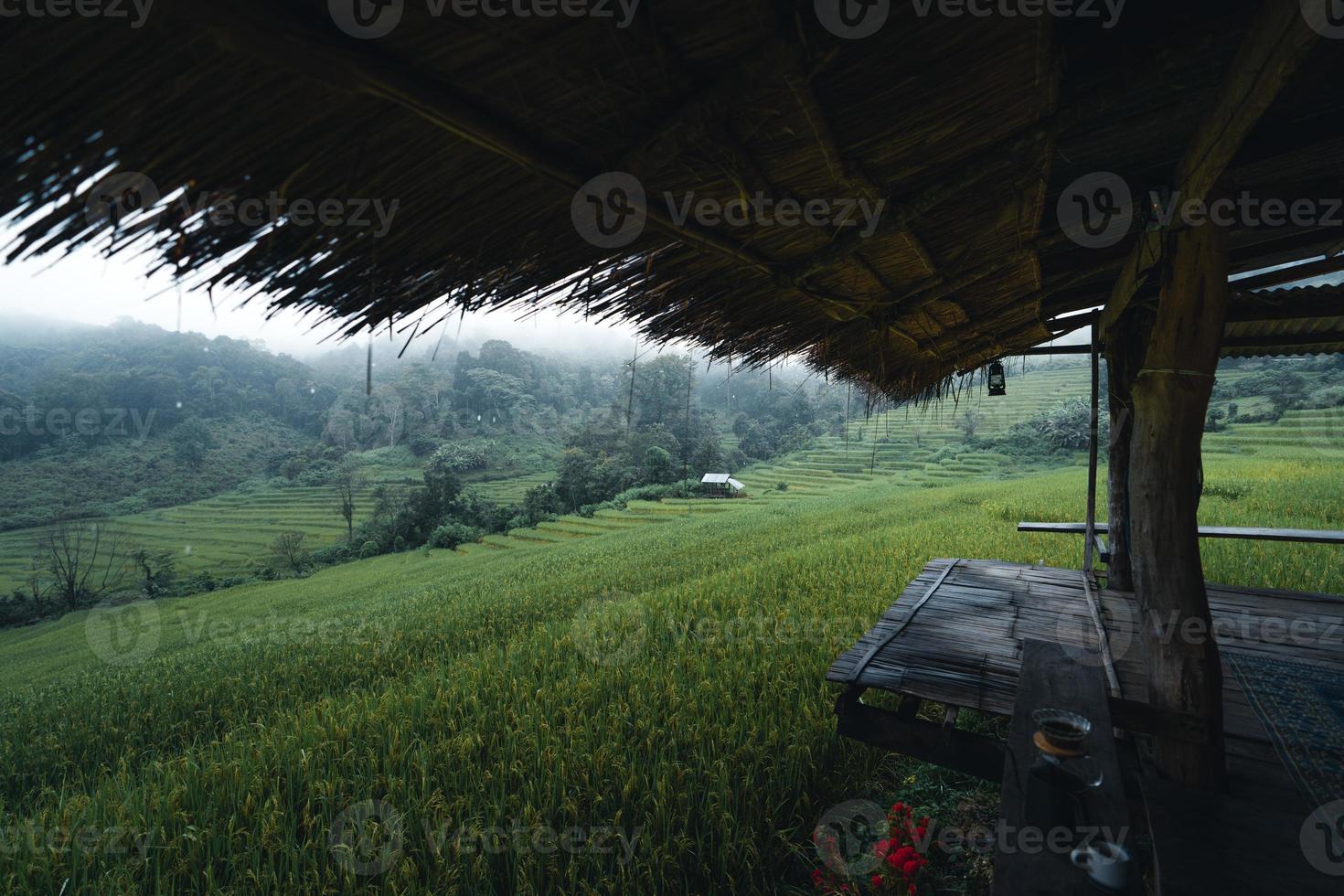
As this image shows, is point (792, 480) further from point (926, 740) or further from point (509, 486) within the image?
point (926, 740)

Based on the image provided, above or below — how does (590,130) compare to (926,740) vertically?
above

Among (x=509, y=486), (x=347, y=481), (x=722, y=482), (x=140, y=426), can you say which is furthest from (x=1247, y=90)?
(x=140, y=426)

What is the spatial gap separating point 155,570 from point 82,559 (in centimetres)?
1267

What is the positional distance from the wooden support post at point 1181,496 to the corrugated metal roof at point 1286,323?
1723 millimetres

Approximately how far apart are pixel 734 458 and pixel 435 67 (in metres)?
46.4

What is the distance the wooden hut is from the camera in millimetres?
1002

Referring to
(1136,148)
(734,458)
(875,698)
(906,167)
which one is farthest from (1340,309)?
(734,458)

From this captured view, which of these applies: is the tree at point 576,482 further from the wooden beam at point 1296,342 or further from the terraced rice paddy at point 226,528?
the wooden beam at point 1296,342

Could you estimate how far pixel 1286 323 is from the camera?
4184 mm

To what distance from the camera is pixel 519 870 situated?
227cm

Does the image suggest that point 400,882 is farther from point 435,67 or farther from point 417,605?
point 417,605

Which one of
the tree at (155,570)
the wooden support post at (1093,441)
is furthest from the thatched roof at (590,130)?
the tree at (155,570)

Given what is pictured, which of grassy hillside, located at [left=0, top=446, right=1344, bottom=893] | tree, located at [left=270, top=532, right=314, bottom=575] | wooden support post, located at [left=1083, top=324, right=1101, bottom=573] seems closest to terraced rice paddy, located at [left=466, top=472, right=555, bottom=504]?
tree, located at [left=270, top=532, right=314, bottom=575]

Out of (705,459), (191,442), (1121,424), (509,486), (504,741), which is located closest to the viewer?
(504,741)
